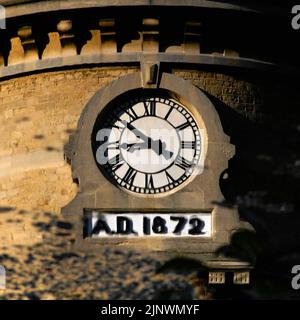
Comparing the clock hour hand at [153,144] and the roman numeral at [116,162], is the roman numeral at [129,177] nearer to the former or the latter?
the roman numeral at [116,162]

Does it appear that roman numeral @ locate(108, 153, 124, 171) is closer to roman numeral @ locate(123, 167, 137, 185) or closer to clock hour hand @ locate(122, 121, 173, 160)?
roman numeral @ locate(123, 167, 137, 185)

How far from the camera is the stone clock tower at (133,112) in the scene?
17406 millimetres

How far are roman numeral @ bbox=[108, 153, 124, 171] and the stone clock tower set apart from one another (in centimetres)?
2

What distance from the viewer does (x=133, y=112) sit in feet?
59.8

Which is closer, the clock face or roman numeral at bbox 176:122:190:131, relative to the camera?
the clock face

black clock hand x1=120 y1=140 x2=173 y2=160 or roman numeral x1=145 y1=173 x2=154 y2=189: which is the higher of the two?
black clock hand x1=120 y1=140 x2=173 y2=160

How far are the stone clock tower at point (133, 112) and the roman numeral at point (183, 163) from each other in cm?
2

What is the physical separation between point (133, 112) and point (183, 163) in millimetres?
1206

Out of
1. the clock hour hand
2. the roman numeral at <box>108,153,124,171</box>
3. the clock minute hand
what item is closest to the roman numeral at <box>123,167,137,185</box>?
the roman numeral at <box>108,153,124,171</box>

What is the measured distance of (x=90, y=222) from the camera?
17.4 m

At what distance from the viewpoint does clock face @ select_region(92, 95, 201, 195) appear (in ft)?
58.6

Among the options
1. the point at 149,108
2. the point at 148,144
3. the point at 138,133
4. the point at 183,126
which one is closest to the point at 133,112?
the point at 149,108

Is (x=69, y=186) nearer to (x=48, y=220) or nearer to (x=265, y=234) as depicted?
(x=48, y=220)

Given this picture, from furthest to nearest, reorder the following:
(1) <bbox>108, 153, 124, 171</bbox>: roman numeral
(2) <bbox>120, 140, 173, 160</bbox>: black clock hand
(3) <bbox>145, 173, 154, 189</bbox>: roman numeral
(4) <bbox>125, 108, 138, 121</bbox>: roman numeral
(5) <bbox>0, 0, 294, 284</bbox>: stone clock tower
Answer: (4) <bbox>125, 108, 138, 121</bbox>: roman numeral → (2) <bbox>120, 140, 173, 160</bbox>: black clock hand → (1) <bbox>108, 153, 124, 171</bbox>: roman numeral → (3) <bbox>145, 173, 154, 189</bbox>: roman numeral → (5) <bbox>0, 0, 294, 284</bbox>: stone clock tower
